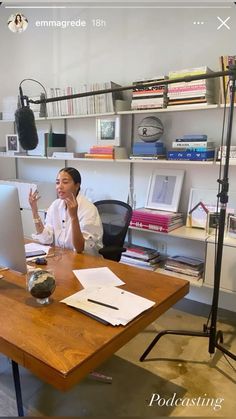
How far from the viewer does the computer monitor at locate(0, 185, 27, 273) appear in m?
1.35

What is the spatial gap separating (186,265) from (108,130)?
4.70ft

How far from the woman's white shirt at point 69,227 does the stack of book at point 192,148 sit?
2.86 feet

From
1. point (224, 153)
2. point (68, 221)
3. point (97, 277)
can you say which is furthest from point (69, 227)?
point (224, 153)

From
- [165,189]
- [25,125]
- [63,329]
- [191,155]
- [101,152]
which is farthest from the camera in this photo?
[101,152]

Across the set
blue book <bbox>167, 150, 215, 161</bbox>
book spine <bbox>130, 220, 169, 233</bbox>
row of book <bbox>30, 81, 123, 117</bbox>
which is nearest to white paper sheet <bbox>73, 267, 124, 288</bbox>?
book spine <bbox>130, 220, 169, 233</bbox>

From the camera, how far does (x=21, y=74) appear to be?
155 inches

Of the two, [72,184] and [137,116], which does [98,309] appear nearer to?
[72,184]

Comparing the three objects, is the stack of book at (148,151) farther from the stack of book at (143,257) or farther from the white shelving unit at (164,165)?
the stack of book at (143,257)

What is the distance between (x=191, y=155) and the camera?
254cm

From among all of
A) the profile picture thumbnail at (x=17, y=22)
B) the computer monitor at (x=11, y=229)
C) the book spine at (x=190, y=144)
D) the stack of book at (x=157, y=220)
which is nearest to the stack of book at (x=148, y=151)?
the book spine at (x=190, y=144)

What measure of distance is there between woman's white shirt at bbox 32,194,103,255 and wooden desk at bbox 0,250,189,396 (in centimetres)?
51

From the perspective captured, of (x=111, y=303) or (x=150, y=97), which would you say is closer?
(x=111, y=303)

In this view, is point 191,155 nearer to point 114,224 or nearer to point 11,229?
point 114,224

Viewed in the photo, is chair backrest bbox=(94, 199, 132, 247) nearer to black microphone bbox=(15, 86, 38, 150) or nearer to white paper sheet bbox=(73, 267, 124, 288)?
white paper sheet bbox=(73, 267, 124, 288)
